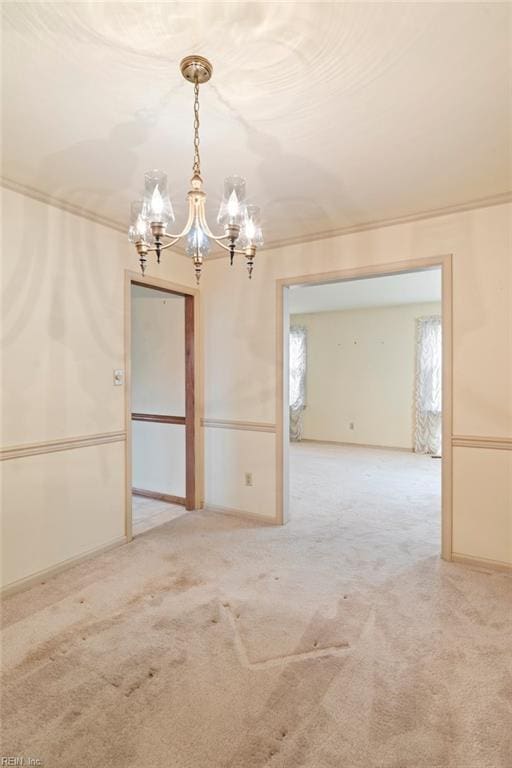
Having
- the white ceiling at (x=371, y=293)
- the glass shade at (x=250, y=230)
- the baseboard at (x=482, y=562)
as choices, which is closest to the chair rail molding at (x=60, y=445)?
the glass shade at (x=250, y=230)

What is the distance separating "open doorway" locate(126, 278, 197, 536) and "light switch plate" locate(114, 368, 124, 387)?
2.33 ft

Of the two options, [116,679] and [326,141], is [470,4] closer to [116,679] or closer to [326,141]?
[326,141]

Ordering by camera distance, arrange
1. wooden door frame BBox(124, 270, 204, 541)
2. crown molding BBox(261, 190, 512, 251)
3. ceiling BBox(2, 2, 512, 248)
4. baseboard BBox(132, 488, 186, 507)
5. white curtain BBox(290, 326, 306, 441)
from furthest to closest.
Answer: white curtain BBox(290, 326, 306, 441)
baseboard BBox(132, 488, 186, 507)
wooden door frame BBox(124, 270, 204, 541)
crown molding BBox(261, 190, 512, 251)
ceiling BBox(2, 2, 512, 248)

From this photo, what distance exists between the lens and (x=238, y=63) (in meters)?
1.53

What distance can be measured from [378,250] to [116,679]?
3.12 m

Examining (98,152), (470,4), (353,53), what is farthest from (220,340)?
(470,4)

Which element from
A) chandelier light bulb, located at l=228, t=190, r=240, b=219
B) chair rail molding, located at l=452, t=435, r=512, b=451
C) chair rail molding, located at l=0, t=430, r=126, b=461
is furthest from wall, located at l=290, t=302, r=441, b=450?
chandelier light bulb, located at l=228, t=190, r=240, b=219

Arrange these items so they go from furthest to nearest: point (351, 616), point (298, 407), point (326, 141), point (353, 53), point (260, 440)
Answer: point (298, 407)
point (260, 440)
point (351, 616)
point (326, 141)
point (353, 53)

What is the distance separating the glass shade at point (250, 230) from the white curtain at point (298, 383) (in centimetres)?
615

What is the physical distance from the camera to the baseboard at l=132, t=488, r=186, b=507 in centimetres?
414

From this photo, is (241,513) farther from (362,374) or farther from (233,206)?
(362,374)

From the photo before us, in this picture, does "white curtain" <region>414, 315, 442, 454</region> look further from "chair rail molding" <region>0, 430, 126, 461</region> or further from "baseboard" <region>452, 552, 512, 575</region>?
"chair rail molding" <region>0, 430, 126, 461</region>

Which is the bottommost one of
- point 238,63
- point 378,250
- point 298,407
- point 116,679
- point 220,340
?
point 116,679

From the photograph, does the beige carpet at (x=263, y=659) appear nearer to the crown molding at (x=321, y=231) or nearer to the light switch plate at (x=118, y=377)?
the light switch plate at (x=118, y=377)
